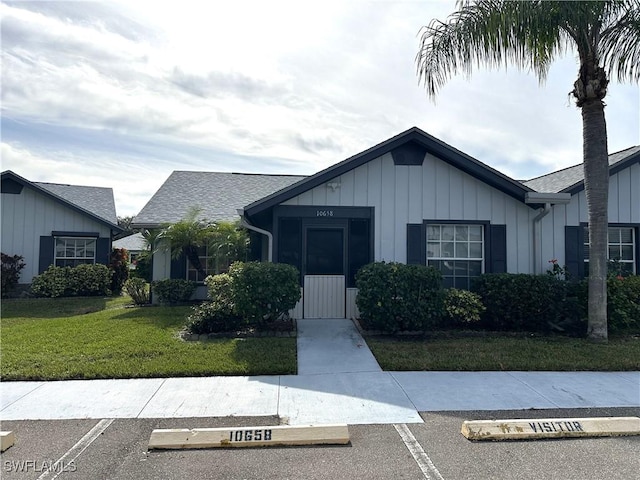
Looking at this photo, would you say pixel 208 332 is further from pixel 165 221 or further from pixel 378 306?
pixel 165 221

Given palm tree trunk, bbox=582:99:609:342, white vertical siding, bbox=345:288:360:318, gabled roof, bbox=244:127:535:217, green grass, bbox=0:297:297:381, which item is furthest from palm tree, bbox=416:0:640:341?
green grass, bbox=0:297:297:381

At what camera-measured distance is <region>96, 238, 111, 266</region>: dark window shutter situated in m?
16.3

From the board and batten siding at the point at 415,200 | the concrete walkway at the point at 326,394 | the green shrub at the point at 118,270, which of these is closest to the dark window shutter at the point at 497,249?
the board and batten siding at the point at 415,200

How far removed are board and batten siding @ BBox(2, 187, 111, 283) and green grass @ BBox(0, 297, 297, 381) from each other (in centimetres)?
527

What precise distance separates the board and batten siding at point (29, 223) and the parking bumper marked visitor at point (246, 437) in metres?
14.2

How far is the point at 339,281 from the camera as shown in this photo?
10094mm

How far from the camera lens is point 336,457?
3.94 metres

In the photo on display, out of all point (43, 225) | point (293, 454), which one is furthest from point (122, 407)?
Answer: point (43, 225)

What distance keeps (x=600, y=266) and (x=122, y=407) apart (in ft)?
28.5

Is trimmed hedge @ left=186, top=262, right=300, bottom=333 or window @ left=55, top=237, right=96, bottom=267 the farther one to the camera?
window @ left=55, top=237, right=96, bottom=267

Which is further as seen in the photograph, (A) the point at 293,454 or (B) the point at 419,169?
(B) the point at 419,169

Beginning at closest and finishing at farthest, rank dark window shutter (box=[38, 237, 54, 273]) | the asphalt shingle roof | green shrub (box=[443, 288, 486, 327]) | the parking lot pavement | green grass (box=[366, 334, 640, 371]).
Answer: the parking lot pavement, green grass (box=[366, 334, 640, 371]), green shrub (box=[443, 288, 486, 327]), dark window shutter (box=[38, 237, 54, 273]), the asphalt shingle roof

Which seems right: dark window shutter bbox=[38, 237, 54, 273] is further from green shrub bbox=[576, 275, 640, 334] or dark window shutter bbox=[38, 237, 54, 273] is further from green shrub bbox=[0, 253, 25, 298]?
green shrub bbox=[576, 275, 640, 334]

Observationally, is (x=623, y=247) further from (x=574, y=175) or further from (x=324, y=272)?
(x=324, y=272)
